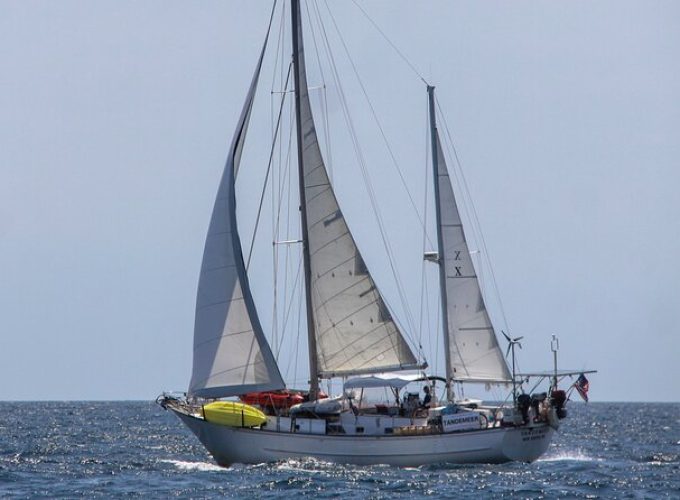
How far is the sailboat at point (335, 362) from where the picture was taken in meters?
44.8

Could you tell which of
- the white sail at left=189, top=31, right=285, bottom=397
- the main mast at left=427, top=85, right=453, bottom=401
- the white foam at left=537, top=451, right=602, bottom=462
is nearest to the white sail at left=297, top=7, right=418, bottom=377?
the white sail at left=189, top=31, right=285, bottom=397

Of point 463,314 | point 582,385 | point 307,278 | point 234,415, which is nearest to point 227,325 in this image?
point 234,415

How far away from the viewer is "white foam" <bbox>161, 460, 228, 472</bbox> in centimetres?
4544

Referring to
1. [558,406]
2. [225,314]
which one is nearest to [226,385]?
[225,314]

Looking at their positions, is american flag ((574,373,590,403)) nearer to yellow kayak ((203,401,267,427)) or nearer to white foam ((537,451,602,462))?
white foam ((537,451,602,462))

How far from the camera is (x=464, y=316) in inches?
1941

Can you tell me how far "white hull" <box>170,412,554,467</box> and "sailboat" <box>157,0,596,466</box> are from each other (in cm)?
3

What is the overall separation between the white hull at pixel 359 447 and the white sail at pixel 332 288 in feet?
9.13

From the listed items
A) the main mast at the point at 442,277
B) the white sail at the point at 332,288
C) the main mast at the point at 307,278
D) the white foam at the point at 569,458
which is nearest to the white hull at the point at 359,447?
the main mast at the point at 307,278

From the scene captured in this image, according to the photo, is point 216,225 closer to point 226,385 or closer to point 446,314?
point 226,385

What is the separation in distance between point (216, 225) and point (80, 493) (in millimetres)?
10693

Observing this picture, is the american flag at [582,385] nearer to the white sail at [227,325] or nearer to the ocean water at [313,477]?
the ocean water at [313,477]

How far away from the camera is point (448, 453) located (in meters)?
45.0

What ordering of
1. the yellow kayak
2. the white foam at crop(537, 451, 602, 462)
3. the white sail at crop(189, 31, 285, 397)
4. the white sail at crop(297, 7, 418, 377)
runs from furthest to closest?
the white foam at crop(537, 451, 602, 462)
the white sail at crop(297, 7, 418, 377)
the yellow kayak
the white sail at crop(189, 31, 285, 397)
